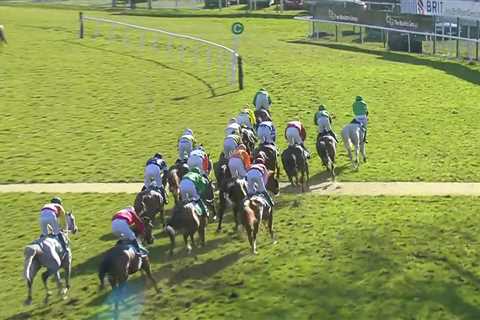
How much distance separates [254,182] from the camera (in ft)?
58.1

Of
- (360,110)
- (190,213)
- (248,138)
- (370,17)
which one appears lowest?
(190,213)

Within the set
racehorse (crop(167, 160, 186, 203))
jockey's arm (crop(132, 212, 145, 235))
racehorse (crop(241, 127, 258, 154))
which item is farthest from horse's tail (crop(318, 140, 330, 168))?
jockey's arm (crop(132, 212, 145, 235))

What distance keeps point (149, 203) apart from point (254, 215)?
2.70m

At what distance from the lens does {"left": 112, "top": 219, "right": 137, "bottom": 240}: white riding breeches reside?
15039 millimetres

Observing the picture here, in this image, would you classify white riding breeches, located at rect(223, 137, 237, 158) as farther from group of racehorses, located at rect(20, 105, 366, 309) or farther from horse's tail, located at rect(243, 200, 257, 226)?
horse's tail, located at rect(243, 200, 257, 226)

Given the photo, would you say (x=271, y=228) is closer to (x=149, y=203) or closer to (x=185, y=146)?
(x=149, y=203)

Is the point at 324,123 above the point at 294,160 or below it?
above

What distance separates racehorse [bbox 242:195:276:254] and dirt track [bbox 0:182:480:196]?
4524 mm

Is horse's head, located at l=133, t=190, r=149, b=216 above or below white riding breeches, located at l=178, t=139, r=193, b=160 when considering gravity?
below

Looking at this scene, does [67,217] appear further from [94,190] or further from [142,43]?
[142,43]

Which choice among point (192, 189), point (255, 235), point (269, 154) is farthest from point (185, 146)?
point (255, 235)

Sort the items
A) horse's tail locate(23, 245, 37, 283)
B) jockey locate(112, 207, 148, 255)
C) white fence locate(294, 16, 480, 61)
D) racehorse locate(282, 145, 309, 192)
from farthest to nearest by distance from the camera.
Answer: white fence locate(294, 16, 480, 61)
racehorse locate(282, 145, 309, 192)
jockey locate(112, 207, 148, 255)
horse's tail locate(23, 245, 37, 283)

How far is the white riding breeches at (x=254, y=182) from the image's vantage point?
58.0 ft

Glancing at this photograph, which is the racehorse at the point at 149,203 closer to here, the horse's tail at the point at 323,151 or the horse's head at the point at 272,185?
the horse's head at the point at 272,185
